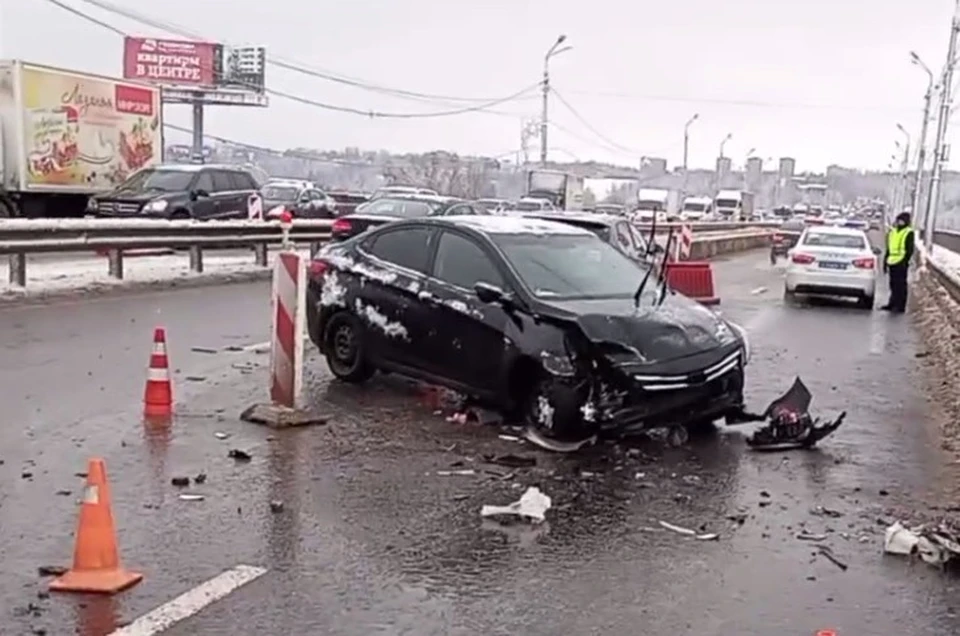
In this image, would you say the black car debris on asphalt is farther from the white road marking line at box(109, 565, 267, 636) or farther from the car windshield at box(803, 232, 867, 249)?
the white road marking line at box(109, 565, 267, 636)

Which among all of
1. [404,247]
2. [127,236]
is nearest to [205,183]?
[127,236]

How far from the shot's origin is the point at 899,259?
2184 cm

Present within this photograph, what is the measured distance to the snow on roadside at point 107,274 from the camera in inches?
707

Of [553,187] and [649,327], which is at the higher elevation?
[649,327]

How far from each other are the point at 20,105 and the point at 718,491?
21.9m

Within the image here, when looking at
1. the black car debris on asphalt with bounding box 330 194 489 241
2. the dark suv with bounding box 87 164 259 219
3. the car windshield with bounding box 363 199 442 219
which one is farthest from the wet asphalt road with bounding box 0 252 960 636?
the dark suv with bounding box 87 164 259 219

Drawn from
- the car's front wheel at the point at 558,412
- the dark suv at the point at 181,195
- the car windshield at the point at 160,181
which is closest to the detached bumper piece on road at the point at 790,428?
the car's front wheel at the point at 558,412

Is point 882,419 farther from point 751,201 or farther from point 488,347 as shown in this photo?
point 751,201

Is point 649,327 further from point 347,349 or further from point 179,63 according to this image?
point 179,63

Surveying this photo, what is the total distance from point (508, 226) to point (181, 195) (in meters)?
16.2

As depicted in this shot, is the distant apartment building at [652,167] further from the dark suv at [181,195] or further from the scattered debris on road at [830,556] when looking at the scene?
the scattered debris on road at [830,556]

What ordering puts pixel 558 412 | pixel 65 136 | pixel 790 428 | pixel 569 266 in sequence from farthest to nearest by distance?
pixel 65 136 < pixel 569 266 < pixel 790 428 < pixel 558 412

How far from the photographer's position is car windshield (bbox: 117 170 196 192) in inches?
1003

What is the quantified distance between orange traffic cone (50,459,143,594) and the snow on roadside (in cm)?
1204
